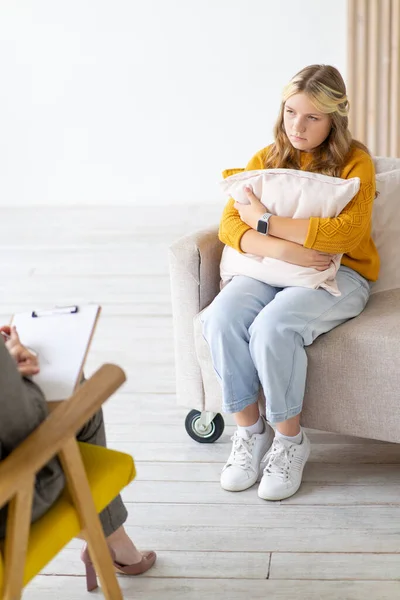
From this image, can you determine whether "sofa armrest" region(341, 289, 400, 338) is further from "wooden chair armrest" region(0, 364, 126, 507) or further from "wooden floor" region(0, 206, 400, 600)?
"wooden chair armrest" region(0, 364, 126, 507)

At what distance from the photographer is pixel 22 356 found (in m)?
1.56

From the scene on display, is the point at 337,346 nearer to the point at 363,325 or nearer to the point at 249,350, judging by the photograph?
the point at 363,325

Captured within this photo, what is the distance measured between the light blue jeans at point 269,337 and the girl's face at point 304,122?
39 cm

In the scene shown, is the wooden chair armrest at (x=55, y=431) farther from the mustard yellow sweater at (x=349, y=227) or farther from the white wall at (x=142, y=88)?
the white wall at (x=142, y=88)

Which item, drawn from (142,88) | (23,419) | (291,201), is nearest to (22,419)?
(23,419)

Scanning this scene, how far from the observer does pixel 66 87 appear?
531cm

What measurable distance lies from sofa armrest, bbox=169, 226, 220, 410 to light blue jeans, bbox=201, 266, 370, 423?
4.7 inches

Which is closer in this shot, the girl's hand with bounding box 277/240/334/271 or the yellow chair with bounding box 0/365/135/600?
the yellow chair with bounding box 0/365/135/600

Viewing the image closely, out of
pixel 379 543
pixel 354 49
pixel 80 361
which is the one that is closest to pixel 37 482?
pixel 80 361

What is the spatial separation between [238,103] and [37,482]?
4.01 m

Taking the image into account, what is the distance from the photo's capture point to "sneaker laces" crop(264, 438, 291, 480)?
2.17m

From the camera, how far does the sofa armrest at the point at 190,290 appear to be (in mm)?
2326

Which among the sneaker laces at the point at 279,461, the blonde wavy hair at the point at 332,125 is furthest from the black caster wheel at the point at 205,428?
the blonde wavy hair at the point at 332,125

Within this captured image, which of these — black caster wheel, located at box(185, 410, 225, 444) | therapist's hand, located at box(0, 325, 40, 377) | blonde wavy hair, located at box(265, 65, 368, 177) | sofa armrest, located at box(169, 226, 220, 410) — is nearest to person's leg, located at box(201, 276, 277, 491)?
sofa armrest, located at box(169, 226, 220, 410)
